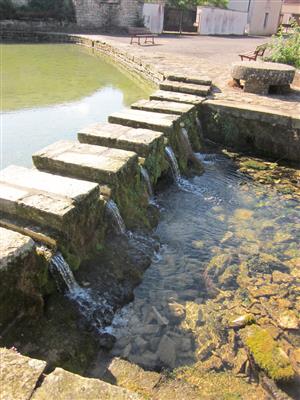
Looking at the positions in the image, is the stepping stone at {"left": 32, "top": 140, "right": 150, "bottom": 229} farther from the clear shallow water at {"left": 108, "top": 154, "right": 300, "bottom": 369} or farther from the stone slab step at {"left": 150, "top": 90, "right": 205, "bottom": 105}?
the stone slab step at {"left": 150, "top": 90, "right": 205, "bottom": 105}

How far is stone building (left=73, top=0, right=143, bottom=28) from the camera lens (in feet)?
80.3

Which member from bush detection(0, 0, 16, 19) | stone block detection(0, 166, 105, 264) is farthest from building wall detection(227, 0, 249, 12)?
stone block detection(0, 166, 105, 264)

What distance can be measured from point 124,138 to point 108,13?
2312 centimetres

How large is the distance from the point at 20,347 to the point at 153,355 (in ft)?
3.37

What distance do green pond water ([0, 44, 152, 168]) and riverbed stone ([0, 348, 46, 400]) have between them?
4.53 metres

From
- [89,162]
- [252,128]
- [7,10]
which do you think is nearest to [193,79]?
[252,128]

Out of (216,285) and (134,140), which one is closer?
(216,285)

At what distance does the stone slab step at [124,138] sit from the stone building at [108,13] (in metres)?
21.9

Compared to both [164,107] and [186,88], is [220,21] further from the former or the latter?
Answer: [164,107]

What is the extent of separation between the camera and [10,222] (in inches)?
132

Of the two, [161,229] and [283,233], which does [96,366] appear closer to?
[161,229]

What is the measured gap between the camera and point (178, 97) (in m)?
7.43

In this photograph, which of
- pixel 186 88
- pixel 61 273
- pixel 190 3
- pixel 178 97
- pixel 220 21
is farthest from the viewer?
pixel 220 21

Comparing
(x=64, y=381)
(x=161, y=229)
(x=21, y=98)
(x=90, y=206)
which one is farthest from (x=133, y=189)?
(x=21, y=98)
